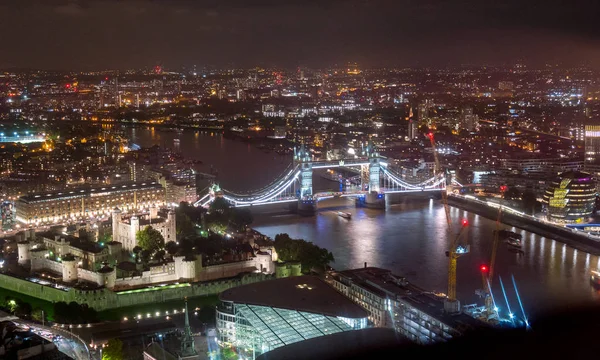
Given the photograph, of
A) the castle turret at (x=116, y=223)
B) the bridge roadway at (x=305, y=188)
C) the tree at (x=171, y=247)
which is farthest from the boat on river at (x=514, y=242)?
the castle turret at (x=116, y=223)

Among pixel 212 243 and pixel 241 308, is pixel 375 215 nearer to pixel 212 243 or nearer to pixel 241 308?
pixel 212 243

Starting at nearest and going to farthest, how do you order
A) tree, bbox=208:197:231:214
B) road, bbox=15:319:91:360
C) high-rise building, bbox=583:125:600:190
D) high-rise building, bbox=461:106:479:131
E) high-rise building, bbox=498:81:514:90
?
road, bbox=15:319:91:360 < tree, bbox=208:197:231:214 < high-rise building, bbox=583:125:600:190 < high-rise building, bbox=498:81:514:90 < high-rise building, bbox=461:106:479:131

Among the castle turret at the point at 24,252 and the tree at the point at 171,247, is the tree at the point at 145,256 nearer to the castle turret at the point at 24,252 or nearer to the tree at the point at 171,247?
the tree at the point at 171,247

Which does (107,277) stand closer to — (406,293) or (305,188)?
(406,293)

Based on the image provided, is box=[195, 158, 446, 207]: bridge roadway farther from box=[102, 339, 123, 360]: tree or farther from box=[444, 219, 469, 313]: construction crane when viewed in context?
box=[102, 339, 123, 360]: tree

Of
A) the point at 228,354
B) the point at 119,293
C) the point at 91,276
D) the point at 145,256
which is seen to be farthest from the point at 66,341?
the point at 145,256

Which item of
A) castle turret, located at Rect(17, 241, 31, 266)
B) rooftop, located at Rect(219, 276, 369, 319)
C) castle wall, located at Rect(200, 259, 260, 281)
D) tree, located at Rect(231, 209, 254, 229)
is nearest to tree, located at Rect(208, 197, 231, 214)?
tree, located at Rect(231, 209, 254, 229)
